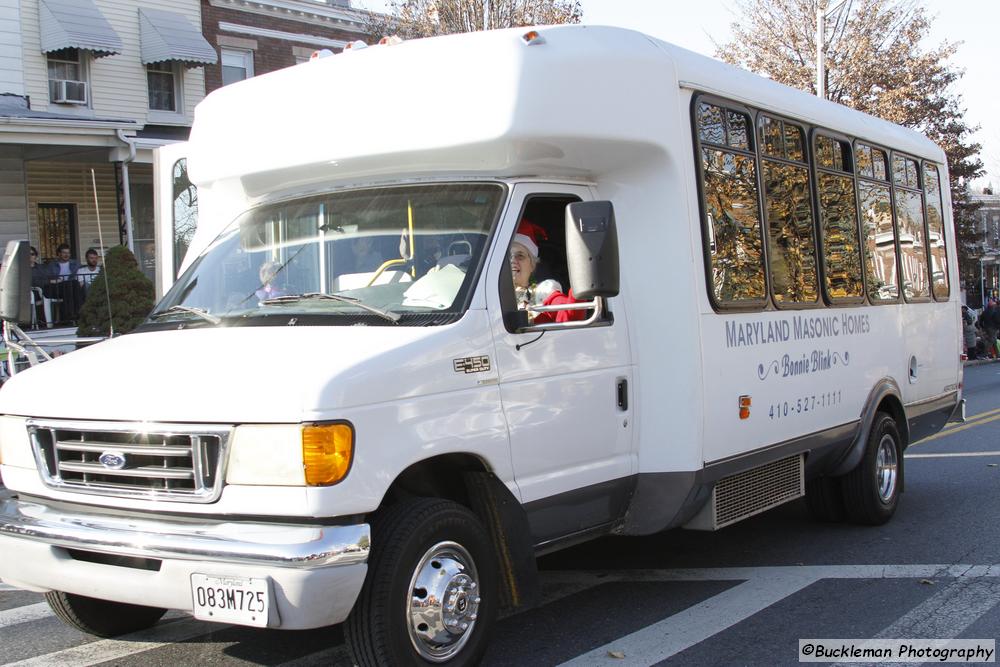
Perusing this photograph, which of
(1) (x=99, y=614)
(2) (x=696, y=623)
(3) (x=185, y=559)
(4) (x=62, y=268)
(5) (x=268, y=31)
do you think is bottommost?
(2) (x=696, y=623)

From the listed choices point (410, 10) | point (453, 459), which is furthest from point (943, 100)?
point (453, 459)

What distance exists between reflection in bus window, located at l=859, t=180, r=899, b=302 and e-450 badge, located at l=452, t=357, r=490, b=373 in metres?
4.14

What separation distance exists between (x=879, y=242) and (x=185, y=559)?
19.3 feet

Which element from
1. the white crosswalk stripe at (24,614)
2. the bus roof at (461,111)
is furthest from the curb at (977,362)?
the white crosswalk stripe at (24,614)

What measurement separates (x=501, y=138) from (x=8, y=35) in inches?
765

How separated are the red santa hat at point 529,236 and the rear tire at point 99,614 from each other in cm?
240

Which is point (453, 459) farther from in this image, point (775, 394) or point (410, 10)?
point (410, 10)

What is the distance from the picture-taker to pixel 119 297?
1509 centimetres

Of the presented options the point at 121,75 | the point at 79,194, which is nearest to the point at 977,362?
the point at 121,75

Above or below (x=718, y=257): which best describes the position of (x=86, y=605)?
below

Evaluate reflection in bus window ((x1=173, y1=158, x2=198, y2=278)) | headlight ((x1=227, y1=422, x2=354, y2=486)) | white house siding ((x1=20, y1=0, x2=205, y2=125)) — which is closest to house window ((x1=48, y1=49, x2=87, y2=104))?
white house siding ((x1=20, y1=0, x2=205, y2=125))

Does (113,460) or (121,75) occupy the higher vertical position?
(121,75)

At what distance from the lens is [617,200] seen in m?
→ 5.69

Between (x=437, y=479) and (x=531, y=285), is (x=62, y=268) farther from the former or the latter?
(x=437, y=479)
